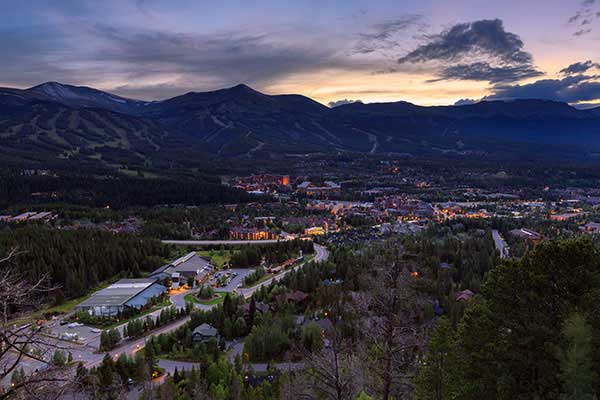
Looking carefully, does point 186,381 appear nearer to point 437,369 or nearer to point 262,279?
point 437,369

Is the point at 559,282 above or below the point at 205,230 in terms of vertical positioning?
above

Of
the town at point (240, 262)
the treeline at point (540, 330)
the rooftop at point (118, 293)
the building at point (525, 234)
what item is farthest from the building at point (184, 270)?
the building at point (525, 234)

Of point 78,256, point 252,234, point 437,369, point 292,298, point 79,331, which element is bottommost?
point 79,331

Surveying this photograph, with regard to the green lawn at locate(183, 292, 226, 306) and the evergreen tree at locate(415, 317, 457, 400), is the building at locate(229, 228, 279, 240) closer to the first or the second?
the green lawn at locate(183, 292, 226, 306)

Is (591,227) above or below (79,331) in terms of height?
above

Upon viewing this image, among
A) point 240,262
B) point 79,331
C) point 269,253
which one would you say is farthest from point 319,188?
point 79,331

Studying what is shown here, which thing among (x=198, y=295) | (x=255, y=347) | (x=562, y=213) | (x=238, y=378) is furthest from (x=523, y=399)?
(x=562, y=213)

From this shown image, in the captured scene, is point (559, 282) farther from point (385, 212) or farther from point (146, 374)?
point (385, 212)
